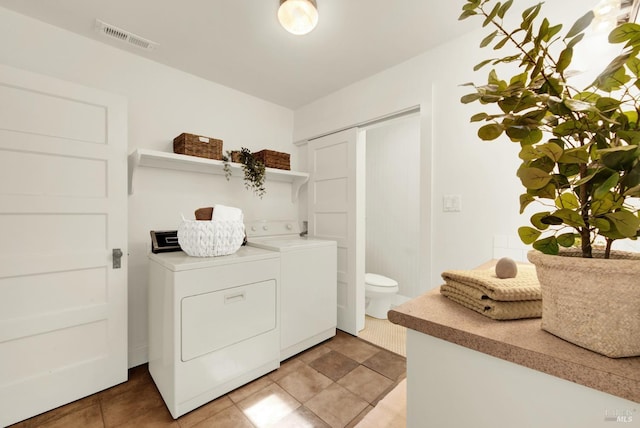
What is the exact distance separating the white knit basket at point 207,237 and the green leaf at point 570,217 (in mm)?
1642

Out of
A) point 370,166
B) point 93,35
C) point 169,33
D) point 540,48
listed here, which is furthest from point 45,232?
point 370,166

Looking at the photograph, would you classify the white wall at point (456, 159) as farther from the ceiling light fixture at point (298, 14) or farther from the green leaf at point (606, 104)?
the green leaf at point (606, 104)

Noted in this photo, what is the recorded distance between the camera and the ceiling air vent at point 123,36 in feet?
5.57

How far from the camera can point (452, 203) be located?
73.8 inches

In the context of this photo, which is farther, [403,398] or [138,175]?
[138,175]

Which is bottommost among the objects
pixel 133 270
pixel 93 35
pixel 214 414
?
pixel 214 414

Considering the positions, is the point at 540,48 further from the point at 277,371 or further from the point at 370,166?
the point at 370,166

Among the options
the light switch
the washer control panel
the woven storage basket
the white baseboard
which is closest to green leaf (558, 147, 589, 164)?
the light switch

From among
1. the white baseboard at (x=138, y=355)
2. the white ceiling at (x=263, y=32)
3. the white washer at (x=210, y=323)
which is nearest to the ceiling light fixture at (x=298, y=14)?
the white ceiling at (x=263, y=32)

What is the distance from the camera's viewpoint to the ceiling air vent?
1.70 m

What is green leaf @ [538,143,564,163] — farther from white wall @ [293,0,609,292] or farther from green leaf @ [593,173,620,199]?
white wall @ [293,0,609,292]

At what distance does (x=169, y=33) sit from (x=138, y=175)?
1034mm

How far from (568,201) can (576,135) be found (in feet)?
0.46

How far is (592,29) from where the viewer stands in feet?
4.30
